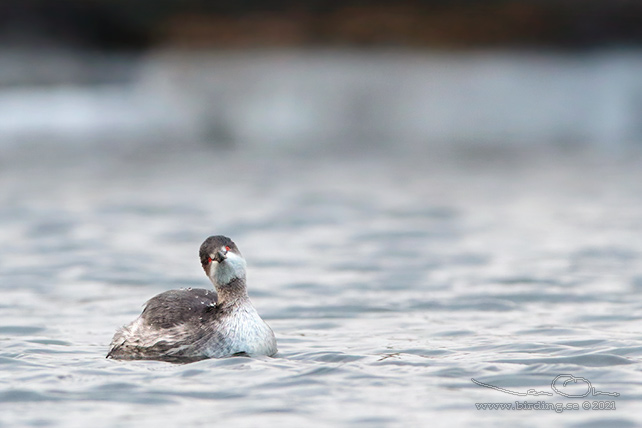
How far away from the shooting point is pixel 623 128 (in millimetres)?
29734

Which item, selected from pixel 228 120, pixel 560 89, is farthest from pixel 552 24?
pixel 228 120

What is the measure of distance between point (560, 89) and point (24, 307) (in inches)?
909

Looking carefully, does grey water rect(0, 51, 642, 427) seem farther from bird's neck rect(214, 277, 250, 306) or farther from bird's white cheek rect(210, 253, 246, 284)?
bird's white cheek rect(210, 253, 246, 284)

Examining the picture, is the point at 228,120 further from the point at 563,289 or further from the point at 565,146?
the point at 563,289

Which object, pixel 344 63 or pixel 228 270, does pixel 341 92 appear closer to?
pixel 344 63

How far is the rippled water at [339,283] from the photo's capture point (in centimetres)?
685

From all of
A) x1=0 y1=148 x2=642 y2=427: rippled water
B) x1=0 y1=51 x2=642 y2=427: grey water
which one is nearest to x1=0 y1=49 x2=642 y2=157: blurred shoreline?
x1=0 y1=51 x2=642 y2=427: grey water

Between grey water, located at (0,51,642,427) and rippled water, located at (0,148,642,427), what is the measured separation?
0.03 metres

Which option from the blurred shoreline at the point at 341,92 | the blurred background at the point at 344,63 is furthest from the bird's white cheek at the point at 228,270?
the blurred background at the point at 344,63

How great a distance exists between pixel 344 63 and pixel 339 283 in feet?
67.0

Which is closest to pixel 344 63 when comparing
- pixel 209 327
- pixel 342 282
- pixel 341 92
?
pixel 341 92

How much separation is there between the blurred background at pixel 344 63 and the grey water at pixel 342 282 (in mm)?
6077

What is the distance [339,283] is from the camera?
1170 centimetres

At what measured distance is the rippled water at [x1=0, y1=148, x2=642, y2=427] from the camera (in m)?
6.85
